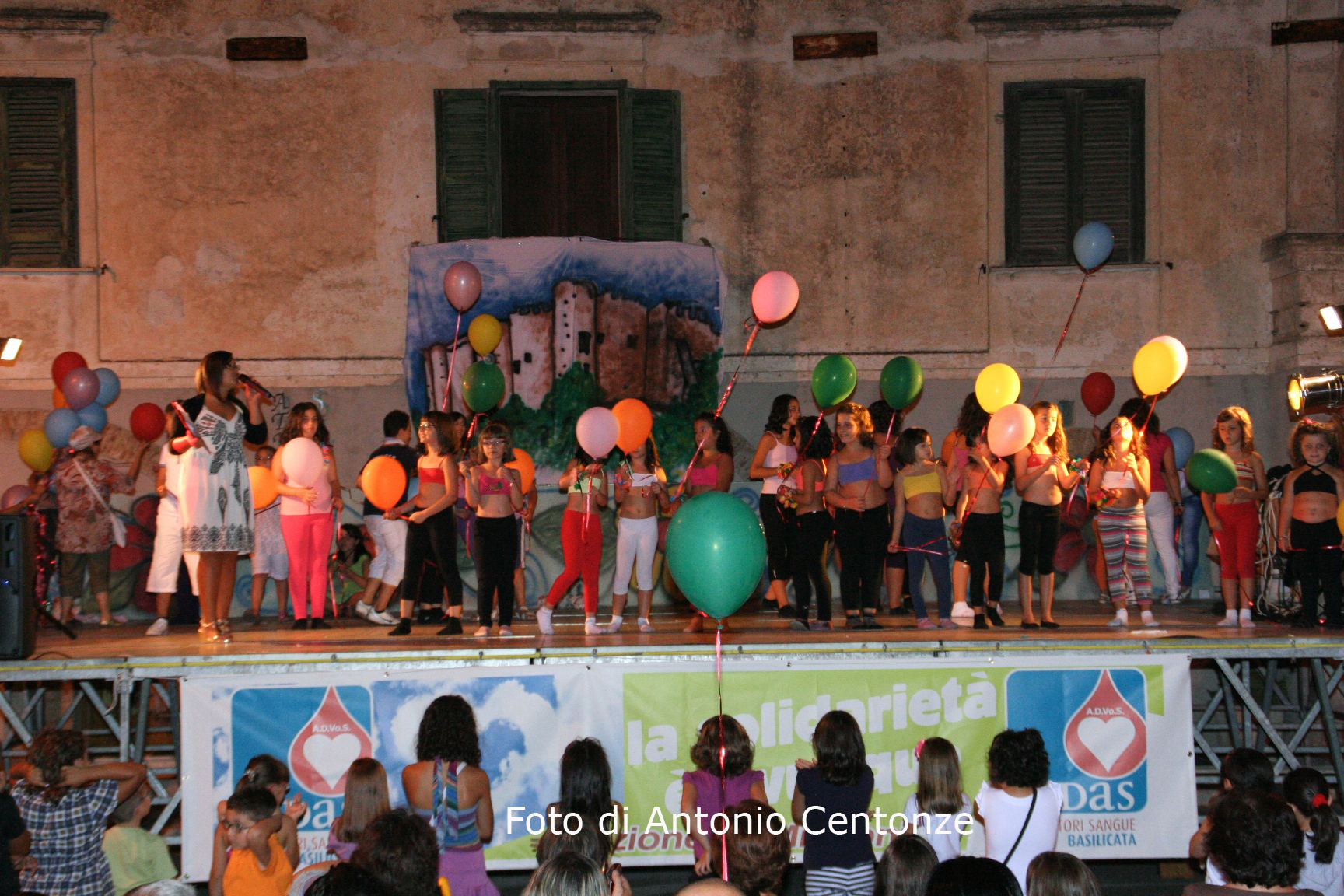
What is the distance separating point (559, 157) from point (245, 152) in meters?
2.99

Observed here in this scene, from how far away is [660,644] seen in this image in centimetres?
674

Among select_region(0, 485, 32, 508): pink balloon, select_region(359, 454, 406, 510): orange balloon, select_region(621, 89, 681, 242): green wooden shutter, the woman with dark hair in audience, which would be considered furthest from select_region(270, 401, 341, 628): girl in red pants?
the woman with dark hair in audience

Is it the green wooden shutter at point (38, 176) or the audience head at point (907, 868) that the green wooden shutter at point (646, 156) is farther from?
the audience head at point (907, 868)

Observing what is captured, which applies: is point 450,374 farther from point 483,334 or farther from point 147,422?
point 147,422

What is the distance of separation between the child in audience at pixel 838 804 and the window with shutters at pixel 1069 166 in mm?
7347

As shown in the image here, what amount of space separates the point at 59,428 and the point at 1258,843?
28.3 feet

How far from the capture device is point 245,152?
34.5ft

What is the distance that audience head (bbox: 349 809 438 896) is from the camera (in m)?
3.61

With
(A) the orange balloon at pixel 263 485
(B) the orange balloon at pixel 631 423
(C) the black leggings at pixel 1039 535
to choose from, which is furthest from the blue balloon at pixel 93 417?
(C) the black leggings at pixel 1039 535

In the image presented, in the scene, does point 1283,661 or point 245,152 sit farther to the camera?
point 245,152

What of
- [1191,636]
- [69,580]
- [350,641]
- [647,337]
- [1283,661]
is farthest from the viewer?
[647,337]


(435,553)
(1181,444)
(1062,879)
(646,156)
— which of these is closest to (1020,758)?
(1062,879)

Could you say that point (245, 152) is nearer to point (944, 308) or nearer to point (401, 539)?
point (401, 539)

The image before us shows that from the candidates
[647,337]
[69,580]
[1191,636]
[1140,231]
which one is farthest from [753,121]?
[69,580]
